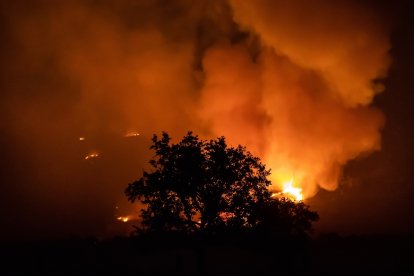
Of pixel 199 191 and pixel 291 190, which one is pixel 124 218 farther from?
pixel 199 191

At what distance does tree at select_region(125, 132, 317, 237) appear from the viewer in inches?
925

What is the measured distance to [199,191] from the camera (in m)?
23.8

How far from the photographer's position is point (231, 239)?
957 inches

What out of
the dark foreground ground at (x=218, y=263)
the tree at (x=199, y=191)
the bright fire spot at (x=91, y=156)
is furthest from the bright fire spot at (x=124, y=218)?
the tree at (x=199, y=191)

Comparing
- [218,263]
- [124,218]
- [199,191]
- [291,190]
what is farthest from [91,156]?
[199,191]

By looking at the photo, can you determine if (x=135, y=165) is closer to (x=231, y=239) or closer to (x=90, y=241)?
(x=90, y=241)

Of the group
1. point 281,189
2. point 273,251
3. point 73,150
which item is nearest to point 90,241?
point 281,189

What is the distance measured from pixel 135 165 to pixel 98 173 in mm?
12849

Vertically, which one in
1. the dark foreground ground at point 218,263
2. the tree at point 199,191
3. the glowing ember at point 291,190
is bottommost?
the dark foreground ground at point 218,263

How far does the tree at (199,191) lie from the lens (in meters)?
23.5

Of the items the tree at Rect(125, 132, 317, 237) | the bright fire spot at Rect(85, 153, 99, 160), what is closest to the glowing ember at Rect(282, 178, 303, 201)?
the tree at Rect(125, 132, 317, 237)

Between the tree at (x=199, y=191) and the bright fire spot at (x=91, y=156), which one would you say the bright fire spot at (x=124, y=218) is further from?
the tree at (x=199, y=191)

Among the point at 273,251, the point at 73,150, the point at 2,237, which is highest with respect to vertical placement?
the point at 73,150

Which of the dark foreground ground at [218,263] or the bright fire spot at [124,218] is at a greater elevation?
the bright fire spot at [124,218]
